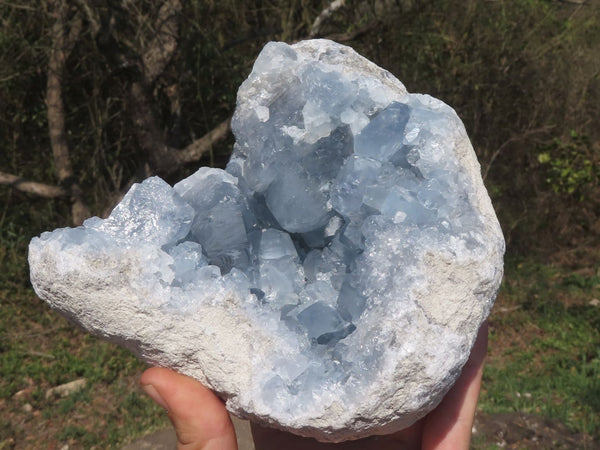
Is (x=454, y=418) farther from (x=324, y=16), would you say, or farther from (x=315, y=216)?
(x=324, y=16)

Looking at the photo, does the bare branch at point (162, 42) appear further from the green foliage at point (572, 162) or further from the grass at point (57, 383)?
the green foliage at point (572, 162)

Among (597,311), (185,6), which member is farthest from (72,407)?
(597,311)

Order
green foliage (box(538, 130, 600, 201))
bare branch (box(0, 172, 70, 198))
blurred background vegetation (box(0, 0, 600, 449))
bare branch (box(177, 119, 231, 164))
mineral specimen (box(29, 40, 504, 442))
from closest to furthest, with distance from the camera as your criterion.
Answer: mineral specimen (box(29, 40, 504, 442))
blurred background vegetation (box(0, 0, 600, 449))
bare branch (box(0, 172, 70, 198))
bare branch (box(177, 119, 231, 164))
green foliage (box(538, 130, 600, 201))

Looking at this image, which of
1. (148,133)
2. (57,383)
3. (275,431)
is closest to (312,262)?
(275,431)

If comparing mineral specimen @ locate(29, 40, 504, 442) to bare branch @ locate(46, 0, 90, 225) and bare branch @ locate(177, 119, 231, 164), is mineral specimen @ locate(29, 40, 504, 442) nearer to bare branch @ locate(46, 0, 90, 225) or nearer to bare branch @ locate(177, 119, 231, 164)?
bare branch @ locate(177, 119, 231, 164)

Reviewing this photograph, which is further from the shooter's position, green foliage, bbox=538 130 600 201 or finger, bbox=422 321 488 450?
green foliage, bbox=538 130 600 201

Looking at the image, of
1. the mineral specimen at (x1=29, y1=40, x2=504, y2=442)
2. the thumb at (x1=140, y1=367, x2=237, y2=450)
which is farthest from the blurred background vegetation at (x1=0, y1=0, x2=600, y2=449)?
Result: the mineral specimen at (x1=29, y1=40, x2=504, y2=442)
